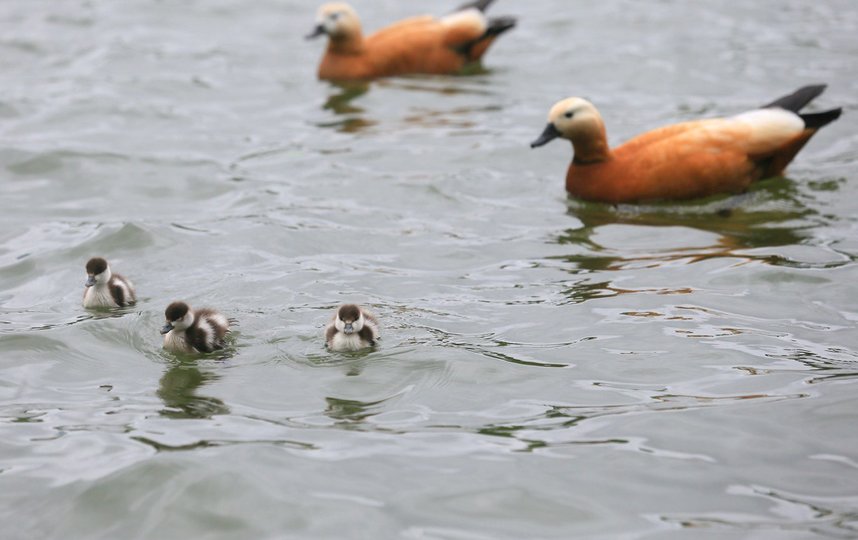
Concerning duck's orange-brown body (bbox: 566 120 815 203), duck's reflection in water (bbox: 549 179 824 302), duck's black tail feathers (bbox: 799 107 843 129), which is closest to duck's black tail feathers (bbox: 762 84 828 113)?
duck's black tail feathers (bbox: 799 107 843 129)

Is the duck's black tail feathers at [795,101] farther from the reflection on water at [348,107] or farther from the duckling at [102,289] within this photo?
the duckling at [102,289]

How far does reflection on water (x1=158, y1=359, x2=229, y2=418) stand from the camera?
6.60m

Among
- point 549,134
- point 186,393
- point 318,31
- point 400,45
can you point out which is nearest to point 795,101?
point 549,134

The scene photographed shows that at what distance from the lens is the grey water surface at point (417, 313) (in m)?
5.71

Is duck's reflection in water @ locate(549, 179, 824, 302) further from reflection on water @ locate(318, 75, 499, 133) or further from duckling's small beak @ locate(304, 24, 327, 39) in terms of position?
duckling's small beak @ locate(304, 24, 327, 39)

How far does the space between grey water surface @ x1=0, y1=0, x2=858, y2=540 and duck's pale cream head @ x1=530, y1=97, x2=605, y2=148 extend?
25.3 inches

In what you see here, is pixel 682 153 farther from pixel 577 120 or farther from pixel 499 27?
pixel 499 27

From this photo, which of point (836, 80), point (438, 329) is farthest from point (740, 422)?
point (836, 80)

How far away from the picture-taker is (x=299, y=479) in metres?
5.86

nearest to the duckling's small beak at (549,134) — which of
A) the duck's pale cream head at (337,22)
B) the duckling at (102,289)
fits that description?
the duckling at (102,289)

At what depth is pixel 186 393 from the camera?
22.5ft

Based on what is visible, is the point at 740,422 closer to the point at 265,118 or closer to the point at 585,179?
the point at 585,179

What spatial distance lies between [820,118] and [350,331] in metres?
5.25

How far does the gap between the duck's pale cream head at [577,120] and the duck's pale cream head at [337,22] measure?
482 centimetres
